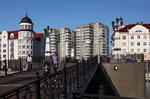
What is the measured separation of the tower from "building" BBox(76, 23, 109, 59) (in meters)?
58.4

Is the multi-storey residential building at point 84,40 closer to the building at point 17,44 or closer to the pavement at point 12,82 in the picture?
the building at point 17,44

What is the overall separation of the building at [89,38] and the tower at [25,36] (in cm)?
5836

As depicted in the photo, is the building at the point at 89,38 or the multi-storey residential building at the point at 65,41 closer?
the building at the point at 89,38

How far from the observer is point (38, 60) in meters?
28.3

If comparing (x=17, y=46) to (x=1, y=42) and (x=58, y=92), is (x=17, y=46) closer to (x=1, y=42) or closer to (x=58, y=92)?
(x=1, y=42)

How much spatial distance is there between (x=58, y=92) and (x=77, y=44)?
138983 millimetres

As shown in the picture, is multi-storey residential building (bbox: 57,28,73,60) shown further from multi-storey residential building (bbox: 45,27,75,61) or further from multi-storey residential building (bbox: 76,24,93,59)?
multi-storey residential building (bbox: 76,24,93,59)

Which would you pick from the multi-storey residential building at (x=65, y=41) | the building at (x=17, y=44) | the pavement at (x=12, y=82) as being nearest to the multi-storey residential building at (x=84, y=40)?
the multi-storey residential building at (x=65, y=41)

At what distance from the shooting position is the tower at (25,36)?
241 feet

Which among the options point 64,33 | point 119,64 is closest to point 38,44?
point 64,33

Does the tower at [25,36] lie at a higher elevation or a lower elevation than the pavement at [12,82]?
higher

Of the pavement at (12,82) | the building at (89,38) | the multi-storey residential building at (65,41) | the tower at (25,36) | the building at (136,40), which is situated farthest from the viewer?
the multi-storey residential building at (65,41)

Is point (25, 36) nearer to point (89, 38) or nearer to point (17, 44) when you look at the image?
point (17, 44)

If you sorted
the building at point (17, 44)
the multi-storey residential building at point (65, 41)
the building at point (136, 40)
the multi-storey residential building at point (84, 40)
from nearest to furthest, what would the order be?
the building at point (136, 40) < the building at point (17, 44) < the multi-storey residential building at point (84, 40) < the multi-storey residential building at point (65, 41)
